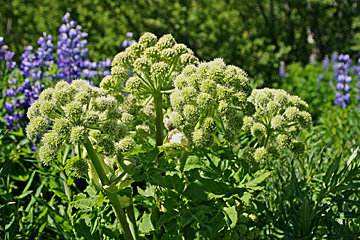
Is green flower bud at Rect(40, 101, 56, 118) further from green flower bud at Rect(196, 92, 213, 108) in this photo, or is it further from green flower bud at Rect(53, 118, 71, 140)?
green flower bud at Rect(196, 92, 213, 108)

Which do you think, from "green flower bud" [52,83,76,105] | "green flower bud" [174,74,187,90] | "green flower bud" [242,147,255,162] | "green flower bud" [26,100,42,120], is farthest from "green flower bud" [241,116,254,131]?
"green flower bud" [26,100,42,120]

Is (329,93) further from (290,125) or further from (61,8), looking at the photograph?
(61,8)

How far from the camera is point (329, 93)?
6234 mm

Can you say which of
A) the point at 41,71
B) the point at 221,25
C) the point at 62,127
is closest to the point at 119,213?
the point at 62,127

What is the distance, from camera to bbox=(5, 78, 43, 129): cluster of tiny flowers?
3082 mm

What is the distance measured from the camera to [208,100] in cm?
155

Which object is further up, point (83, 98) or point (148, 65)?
point (148, 65)

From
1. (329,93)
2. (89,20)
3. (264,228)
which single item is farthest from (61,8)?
(264,228)

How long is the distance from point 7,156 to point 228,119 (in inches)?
71.7

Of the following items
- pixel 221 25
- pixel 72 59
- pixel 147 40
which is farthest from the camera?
pixel 221 25

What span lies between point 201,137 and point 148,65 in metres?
0.42

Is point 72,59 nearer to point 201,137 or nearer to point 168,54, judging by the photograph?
point 168,54

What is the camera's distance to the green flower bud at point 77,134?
4.46 feet

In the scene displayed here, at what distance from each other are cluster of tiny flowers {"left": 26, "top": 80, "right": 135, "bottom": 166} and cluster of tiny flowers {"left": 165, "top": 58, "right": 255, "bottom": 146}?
0.25 m
